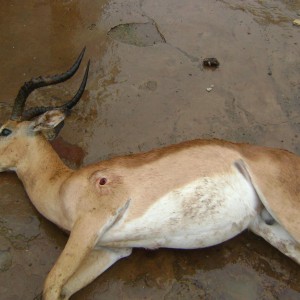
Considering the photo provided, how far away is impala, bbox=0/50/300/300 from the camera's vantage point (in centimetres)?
386

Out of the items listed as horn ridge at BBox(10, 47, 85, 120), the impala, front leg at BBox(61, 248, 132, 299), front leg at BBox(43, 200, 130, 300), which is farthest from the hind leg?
horn ridge at BBox(10, 47, 85, 120)

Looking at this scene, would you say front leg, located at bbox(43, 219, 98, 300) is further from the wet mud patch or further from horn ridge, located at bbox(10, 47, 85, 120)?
the wet mud patch

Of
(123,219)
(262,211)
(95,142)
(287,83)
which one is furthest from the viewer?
(287,83)

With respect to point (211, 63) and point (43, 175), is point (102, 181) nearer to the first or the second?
point (43, 175)

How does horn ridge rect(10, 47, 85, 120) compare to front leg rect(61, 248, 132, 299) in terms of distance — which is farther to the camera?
horn ridge rect(10, 47, 85, 120)

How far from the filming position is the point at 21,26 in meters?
6.54

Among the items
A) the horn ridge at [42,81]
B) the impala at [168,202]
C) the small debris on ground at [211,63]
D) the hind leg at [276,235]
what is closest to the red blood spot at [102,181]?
the impala at [168,202]

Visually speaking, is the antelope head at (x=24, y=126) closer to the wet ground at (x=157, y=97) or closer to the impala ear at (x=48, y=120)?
the impala ear at (x=48, y=120)

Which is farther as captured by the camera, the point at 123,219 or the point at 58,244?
the point at 58,244

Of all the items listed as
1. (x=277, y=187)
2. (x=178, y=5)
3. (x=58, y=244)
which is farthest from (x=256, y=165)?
(x=178, y=5)

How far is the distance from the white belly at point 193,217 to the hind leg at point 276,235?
0.19 m

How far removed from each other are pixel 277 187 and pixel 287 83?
2.13 meters

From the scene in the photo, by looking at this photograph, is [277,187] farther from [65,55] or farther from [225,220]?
[65,55]

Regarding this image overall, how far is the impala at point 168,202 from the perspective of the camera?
12.7ft
